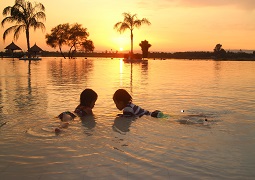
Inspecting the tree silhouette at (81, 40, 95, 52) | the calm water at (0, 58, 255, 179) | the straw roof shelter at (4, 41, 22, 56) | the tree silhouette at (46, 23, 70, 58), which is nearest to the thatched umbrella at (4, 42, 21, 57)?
the straw roof shelter at (4, 41, 22, 56)

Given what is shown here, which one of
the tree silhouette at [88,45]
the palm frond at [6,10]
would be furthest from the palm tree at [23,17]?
the tree silhouette at [88,45]

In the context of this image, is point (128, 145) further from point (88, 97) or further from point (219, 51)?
point (219, 51)

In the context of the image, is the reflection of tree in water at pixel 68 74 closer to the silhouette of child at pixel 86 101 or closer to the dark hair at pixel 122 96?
the silhouette of child at pixel 86 101

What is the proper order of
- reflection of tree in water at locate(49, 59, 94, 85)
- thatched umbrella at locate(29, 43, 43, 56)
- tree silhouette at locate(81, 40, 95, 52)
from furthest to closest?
tree silhouette at locate(81, 40, 95, 52) < thatched umbrella at locate(29, 43, 43, 56) < reflection of tree in water at locate(49, 59, 94, 85)

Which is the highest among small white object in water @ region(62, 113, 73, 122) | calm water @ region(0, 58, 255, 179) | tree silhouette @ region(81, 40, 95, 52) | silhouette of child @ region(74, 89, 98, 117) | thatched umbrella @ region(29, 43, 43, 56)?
tree silhouette @ region(81, 40, 95, 52)

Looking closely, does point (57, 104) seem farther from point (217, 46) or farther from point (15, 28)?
point (217, 46)

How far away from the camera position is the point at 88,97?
20.4ft

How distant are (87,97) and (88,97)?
2 cm

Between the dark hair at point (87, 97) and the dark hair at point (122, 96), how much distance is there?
0.49m

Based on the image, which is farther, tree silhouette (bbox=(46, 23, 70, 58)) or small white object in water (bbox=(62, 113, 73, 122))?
tree silhouette (bbox=(46, 23, 70, 58))

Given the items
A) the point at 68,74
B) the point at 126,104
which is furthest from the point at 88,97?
the point at 68,74

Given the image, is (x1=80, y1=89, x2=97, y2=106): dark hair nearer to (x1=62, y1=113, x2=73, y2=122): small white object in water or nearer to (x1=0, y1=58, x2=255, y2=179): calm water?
(x1=0, y1=58, x2=255, y2=179): calm water

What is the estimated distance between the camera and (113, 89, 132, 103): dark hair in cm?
607

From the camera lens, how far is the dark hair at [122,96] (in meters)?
6.07
